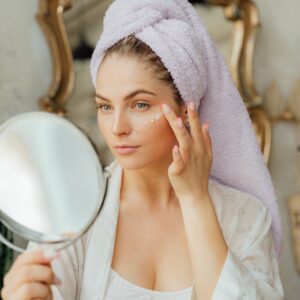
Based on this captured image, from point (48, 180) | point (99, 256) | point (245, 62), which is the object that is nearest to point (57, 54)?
point (245, 62)

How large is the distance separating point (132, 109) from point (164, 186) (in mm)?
165

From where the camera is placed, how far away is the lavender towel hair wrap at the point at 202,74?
719mm

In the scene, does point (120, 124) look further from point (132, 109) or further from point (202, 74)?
point (202, 74)

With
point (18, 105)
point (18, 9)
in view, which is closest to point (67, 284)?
point (18, 105)

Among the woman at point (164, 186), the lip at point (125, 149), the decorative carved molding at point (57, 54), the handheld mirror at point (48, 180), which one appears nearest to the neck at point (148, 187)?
the woman at point (164, 186)

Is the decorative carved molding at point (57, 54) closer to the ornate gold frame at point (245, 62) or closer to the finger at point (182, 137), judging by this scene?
the ornate gold frame at point (245, 62)

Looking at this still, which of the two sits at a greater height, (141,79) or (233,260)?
(141,79)

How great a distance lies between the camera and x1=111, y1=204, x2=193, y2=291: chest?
740mm

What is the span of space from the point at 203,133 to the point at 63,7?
0.64m

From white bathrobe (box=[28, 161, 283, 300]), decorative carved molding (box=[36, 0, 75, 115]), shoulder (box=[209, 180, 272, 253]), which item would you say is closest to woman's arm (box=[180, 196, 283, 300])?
white bathrobe (box=[28, 161, 283, 300])

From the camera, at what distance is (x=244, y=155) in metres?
0.84

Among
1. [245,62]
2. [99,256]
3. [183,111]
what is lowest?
[245,62]

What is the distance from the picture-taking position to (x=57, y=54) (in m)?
1.19

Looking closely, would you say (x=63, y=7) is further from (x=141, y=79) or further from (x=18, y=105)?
(x=141, y=79)
